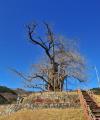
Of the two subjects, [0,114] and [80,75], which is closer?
[0,114]

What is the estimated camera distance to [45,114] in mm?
40250

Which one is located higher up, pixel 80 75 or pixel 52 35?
pixel 52 35

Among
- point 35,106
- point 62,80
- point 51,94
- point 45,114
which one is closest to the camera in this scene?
point 45,114

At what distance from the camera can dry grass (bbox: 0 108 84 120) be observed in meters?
38.3

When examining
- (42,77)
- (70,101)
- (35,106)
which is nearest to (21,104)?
(35,106)

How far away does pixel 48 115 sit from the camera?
39.7 m

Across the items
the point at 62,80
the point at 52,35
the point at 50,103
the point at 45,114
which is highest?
the point at 52,35

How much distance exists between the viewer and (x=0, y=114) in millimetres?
45656

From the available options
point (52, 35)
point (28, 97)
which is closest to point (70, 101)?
point (28, 97)

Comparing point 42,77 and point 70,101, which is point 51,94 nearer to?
point 70,101

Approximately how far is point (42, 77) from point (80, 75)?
6519 mm

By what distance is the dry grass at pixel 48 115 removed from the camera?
126 feet

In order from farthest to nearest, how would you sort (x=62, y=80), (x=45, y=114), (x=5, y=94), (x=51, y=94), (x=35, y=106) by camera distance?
(x=5, y=94)
(x=62, y=80)
(x=51, y=94)
(x=35, y=106)
(x=45, y=114)

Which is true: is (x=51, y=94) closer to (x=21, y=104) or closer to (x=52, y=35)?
(x=21, y=104)
